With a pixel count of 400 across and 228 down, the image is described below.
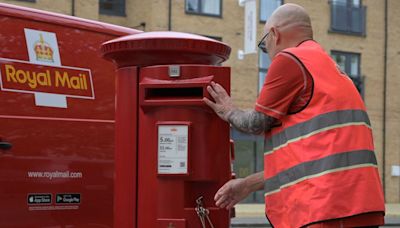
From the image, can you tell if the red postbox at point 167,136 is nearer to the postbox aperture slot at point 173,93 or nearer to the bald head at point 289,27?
the postbox aperture slot at point 173,93

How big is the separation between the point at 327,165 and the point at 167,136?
1.13m

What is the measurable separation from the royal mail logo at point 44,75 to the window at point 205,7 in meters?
18.2

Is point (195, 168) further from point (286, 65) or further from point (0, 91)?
point (0, 91)

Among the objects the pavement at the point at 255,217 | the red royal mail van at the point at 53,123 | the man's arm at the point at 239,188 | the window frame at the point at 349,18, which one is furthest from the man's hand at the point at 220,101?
the window frame at the point at 349,18

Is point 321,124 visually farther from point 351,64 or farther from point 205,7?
point 351,64

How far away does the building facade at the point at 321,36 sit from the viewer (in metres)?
22.8

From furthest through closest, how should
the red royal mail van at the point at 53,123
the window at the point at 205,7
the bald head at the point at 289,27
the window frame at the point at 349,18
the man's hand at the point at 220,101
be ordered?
the window frame at the point at 349,18, the window at the point at 205,7, the red royal mail van at the point at 53,123, the man's hand at the point at 220,101, the bald head at the point at 289,27

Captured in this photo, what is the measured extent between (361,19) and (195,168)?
78.6 feet

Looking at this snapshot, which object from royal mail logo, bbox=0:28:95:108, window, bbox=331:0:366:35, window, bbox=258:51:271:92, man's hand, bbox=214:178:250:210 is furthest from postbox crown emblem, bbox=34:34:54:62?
window, bbox=331:0:366:35

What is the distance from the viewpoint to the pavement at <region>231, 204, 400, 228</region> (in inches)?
661

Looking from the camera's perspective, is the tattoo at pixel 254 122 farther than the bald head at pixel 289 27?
No

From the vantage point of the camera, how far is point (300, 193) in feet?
9.36

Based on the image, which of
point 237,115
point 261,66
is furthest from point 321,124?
point 261,66

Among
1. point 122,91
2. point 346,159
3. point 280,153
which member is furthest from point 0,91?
point 346,159
